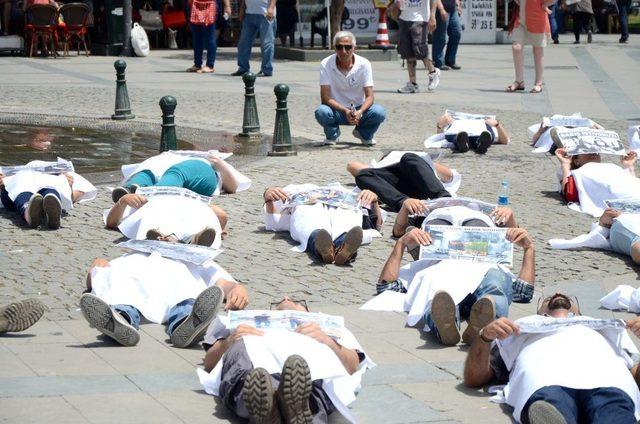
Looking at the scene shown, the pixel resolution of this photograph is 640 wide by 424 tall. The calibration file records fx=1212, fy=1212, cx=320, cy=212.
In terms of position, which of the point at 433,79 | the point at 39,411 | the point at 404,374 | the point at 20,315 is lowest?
the point at 404,374

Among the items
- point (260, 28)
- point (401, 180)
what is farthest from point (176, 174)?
point (260, 28)

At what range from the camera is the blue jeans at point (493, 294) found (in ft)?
20.9

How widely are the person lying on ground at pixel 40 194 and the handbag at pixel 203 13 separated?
10.7 meters

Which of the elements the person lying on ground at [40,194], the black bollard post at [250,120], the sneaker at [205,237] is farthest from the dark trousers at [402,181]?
the black bollard post at [250,120]

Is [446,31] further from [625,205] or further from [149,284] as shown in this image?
[149,284]

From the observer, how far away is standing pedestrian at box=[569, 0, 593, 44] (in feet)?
99.3

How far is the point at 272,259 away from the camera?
8.38 metres

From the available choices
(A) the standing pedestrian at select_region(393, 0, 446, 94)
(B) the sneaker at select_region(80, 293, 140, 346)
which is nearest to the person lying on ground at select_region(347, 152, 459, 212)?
(B) the sneaker at select_region(80, 293, 140, 346)

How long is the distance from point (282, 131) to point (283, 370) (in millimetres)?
7994

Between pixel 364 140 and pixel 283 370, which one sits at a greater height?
pixel 283 370

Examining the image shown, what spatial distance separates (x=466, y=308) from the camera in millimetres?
6781

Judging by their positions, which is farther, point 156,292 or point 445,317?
point 156,292

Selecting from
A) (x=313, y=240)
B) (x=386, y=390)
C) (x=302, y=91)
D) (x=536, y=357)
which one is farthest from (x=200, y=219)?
(x=302, y=91)

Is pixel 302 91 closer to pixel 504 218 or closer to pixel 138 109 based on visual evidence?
pixel 138 109
